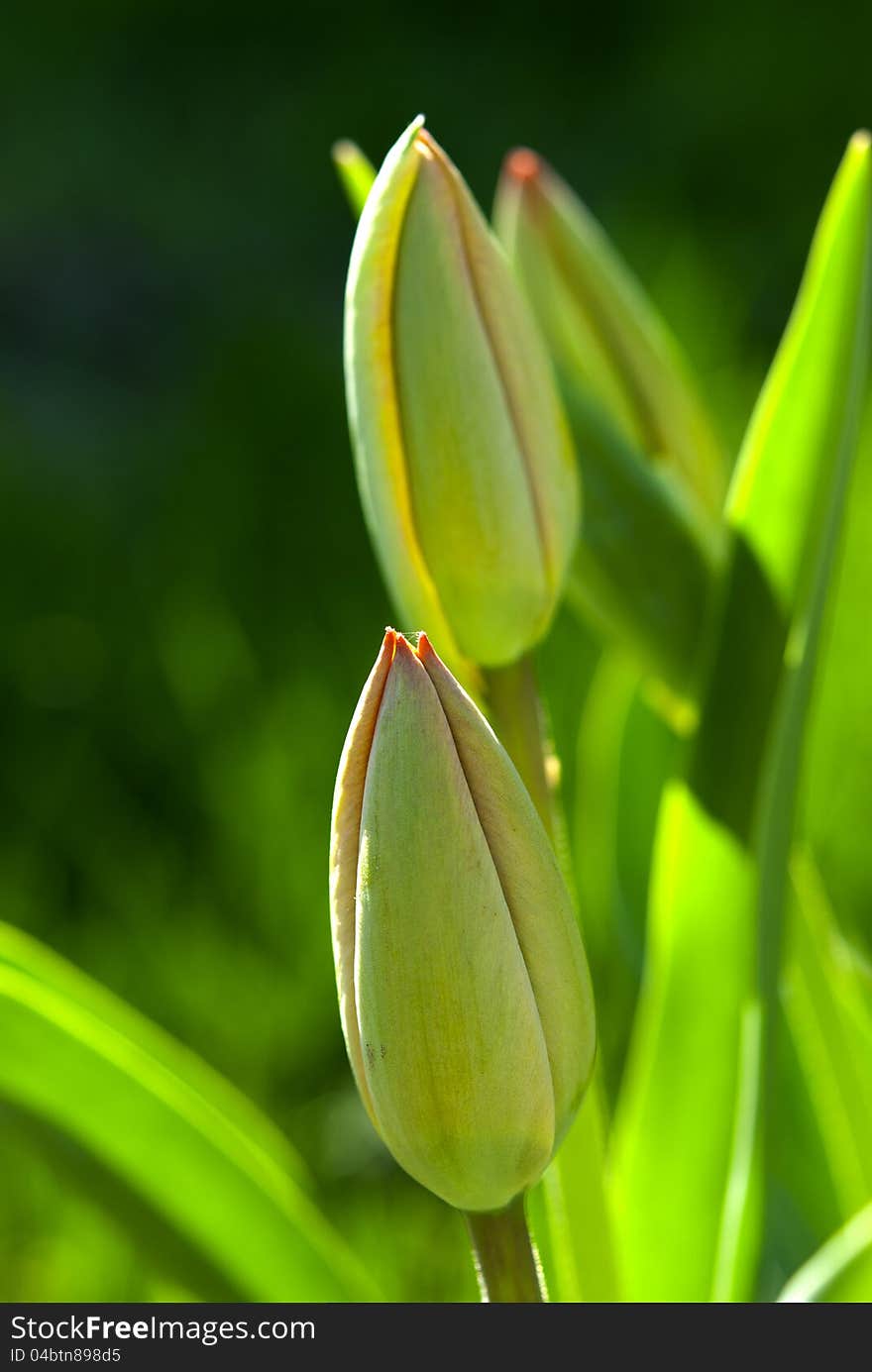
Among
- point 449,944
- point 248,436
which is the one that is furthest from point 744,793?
point 248,436

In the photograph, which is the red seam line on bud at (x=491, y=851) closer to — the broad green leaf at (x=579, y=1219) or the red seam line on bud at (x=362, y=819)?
the red seam line on bud at (x=362, y=819)

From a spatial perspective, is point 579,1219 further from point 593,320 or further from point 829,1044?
point 593,320

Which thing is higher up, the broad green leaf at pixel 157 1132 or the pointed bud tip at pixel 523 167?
the pointed bud tip at pixel 523 167

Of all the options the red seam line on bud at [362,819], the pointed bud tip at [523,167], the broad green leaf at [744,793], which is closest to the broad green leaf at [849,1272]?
the broad green leaf at [744,793]

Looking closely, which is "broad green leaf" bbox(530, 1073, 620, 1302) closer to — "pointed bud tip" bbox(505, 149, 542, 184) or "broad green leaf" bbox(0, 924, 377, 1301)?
"broad green leaf" bbox(0, 924, 377, 1301)

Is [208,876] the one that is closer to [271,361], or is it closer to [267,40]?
[271,361]
